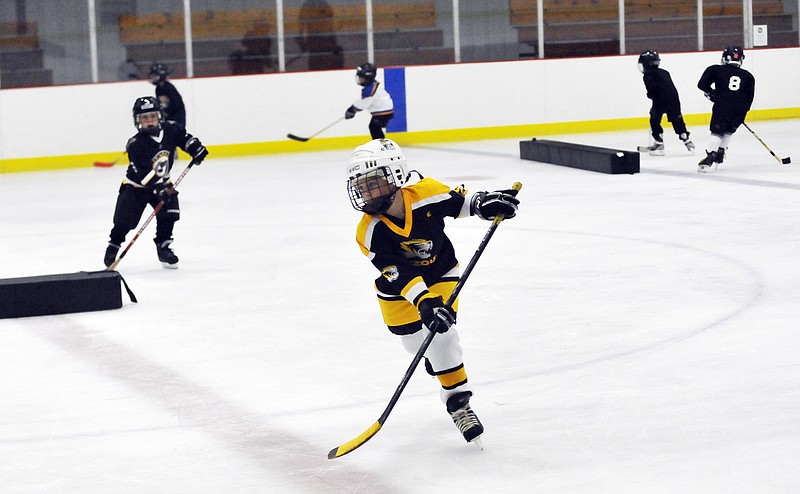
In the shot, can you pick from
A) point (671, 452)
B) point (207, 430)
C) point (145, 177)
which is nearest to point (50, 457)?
point (207, 430)

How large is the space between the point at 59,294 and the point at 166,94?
6727 millimetres

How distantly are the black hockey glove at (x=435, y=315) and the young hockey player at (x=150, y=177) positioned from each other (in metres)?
3.45

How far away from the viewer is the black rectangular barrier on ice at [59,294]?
5430 millimetres

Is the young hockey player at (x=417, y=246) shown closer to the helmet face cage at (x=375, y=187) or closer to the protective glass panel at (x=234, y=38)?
the helmet face cage at (x=375, y=187)

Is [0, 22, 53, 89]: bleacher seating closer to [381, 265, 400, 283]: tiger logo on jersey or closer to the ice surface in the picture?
the ice surface

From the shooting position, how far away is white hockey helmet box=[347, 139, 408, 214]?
10.6 feet

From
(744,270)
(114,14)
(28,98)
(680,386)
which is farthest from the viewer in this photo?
(114,14)

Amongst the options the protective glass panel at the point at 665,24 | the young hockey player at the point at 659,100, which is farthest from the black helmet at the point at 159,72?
the protective glass panel at the point at 665,24

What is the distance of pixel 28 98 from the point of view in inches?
499

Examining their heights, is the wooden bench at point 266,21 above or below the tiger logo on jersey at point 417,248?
above

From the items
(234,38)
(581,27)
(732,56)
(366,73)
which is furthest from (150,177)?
(581,27)

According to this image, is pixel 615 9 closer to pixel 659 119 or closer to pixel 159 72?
pixel 659 119

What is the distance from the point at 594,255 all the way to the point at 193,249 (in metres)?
2.35

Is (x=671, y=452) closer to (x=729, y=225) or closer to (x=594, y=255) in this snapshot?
(x=594, y=255)
